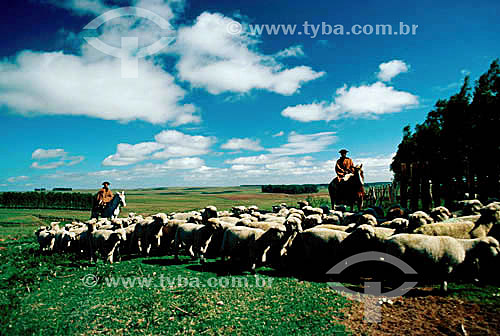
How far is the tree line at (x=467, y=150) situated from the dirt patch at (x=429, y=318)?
52.6ft

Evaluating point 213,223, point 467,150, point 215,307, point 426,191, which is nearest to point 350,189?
point 426,191

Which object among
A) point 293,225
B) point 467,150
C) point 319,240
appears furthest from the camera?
point 467,150

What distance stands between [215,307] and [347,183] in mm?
14293

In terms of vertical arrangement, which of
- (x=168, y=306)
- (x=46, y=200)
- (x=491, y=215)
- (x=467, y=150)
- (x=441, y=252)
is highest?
(x=467, y=150)

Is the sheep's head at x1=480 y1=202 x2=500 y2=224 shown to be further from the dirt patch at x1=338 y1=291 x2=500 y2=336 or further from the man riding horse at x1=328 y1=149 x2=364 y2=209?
the man riding horse at x1=328 y1=149 x2=364 y2=209

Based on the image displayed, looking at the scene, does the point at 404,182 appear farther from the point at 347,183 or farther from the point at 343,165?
the point at 347,183

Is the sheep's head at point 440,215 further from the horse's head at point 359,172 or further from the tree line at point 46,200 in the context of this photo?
the tree line at point 46,200

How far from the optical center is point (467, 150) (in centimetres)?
2644

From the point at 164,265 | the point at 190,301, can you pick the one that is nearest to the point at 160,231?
the point at 164,265

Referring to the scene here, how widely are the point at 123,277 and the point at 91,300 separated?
1950mm

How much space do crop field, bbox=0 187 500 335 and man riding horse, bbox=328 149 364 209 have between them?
10.8 meters

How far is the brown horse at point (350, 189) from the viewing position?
17.8 meters

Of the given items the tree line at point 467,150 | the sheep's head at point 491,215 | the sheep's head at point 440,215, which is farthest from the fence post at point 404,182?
the sheep's head at point 491,215

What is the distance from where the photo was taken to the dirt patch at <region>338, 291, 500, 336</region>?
5.33 metres
